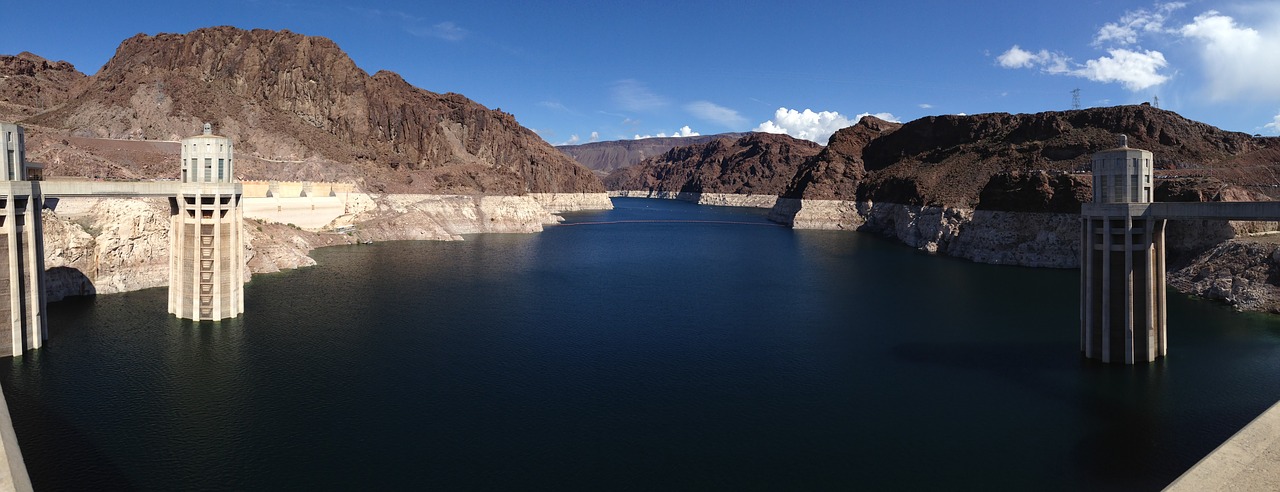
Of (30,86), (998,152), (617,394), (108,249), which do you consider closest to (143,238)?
(108,249)

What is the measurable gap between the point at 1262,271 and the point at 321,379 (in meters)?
59.9

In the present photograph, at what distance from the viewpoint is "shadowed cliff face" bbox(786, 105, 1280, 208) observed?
248 ft

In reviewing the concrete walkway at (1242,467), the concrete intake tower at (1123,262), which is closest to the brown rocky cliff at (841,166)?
the concrete intake tower at (1123,262)

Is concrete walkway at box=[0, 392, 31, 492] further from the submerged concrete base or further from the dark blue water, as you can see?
the dark blue water

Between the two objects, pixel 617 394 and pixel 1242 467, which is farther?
pixel 617 394

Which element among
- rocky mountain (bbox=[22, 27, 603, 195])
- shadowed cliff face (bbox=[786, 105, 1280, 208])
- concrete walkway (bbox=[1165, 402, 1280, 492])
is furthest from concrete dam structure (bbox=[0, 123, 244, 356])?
shadowed cliff face (bbox=[786, 105, 1280, 208])

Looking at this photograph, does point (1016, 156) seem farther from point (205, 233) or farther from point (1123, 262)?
point (205, 233)

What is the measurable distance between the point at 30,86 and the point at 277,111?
34240 mm

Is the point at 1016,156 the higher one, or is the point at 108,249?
the point at 1016,156

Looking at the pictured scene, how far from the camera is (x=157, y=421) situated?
79.8ft

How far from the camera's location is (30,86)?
10588cm

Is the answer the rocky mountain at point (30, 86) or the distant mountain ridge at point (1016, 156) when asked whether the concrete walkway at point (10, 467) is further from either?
the rocky mountain at point (30, 86)

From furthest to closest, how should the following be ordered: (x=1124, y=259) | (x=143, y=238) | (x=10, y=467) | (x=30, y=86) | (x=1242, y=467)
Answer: (x=30, y=86), (x=143, y=238), (x=1124, y=259), (x=1242, y=467), (x=10, y=467)

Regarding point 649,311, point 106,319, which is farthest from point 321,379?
point 649,311
